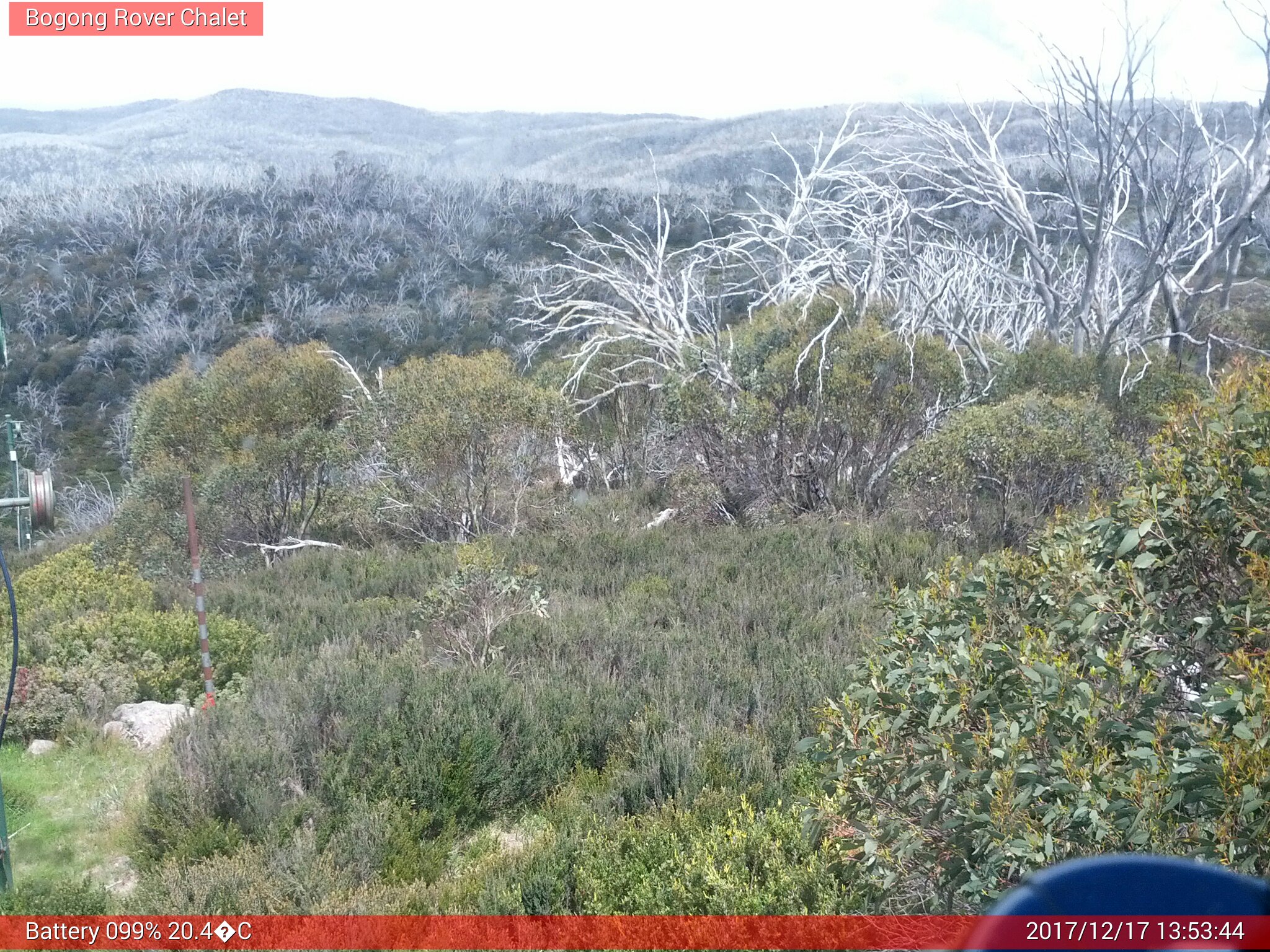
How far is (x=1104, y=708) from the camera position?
241cm

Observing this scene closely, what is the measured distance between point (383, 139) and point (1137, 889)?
58.1m

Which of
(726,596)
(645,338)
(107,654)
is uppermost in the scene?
(645,338)

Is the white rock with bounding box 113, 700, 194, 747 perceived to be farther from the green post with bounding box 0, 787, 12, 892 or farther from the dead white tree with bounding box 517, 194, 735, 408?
the dead white tree with bounding box 517, 194, 735, 408

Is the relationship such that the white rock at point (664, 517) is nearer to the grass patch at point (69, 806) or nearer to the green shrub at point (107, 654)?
the green shrub at point (107, 654)

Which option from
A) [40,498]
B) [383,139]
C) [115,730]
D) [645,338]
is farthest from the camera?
[383,139]

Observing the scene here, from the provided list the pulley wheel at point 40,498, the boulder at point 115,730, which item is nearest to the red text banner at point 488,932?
the pulley wheel at point 40,498

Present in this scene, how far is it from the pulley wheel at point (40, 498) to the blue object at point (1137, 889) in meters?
3.66

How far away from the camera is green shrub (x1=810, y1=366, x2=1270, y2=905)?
7.14 feet

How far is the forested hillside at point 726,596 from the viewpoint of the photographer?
252 centimetres

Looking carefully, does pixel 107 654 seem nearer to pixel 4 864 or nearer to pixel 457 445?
pixel 4 864

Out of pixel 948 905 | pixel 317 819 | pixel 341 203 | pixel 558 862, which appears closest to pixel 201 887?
pixel 317 819

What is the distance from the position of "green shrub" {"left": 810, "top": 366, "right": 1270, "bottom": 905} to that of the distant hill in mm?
41667

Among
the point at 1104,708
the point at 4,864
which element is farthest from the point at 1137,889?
the point at 4,864

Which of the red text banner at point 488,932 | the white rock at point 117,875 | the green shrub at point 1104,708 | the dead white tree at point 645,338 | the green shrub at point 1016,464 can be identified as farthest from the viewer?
the dead white tree at point 645,338
